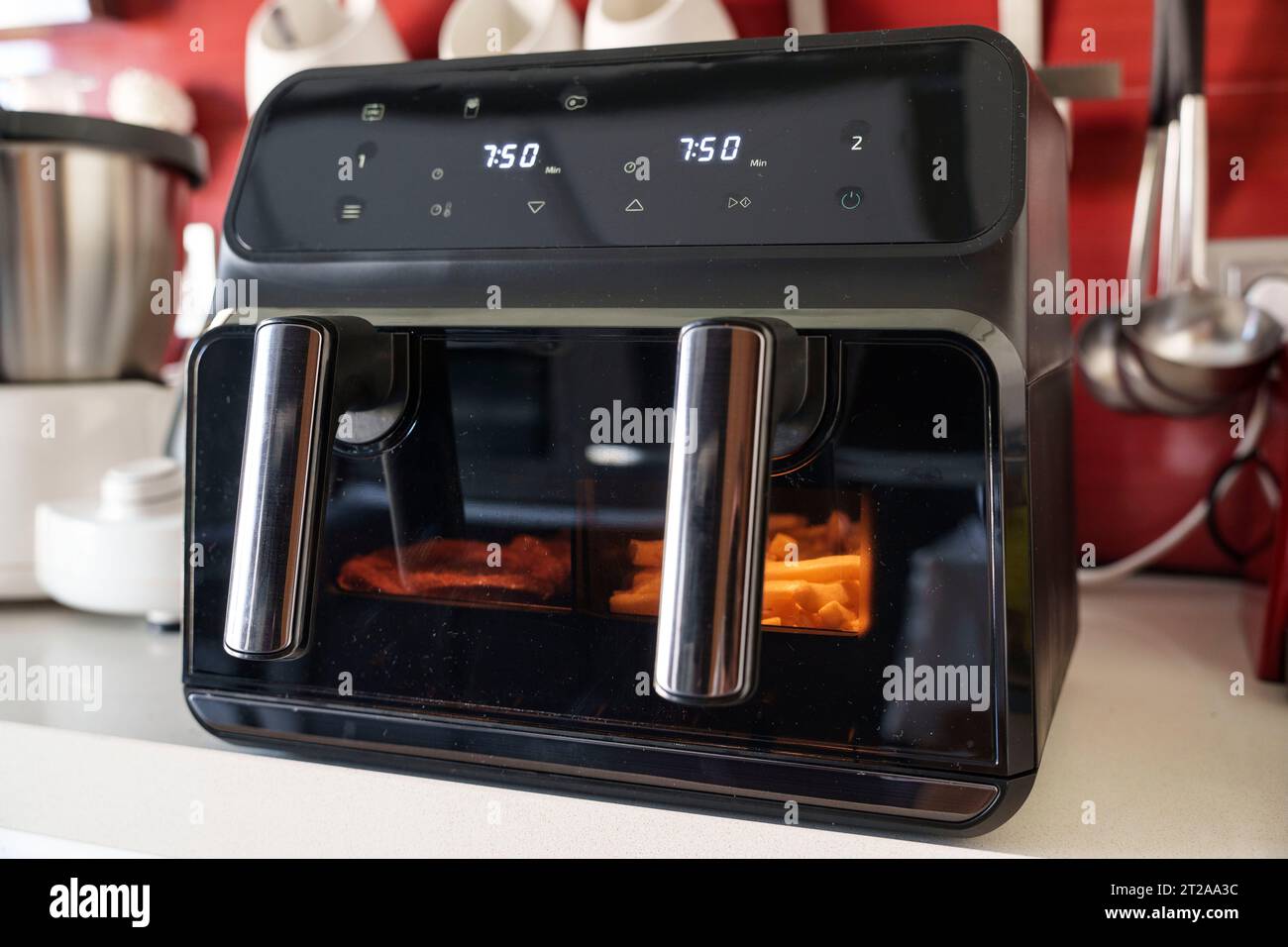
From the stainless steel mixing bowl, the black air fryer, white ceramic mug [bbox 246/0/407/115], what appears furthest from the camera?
white ceramic mug [bbox 246/0/407/115]

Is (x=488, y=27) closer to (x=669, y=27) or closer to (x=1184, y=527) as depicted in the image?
(x=669, y=27)

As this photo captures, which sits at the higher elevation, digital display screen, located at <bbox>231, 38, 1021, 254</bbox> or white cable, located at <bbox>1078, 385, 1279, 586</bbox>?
digital display screen, located at <bbox>231, 38, 1021, 254</bbox>

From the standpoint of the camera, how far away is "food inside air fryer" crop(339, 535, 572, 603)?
1.43 feet

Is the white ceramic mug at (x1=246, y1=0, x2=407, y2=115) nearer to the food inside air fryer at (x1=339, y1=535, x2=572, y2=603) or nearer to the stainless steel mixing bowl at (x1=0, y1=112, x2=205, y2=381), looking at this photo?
the stainless steel mixing bowl at (x1=0, y1=112, x2=205, y2=381)

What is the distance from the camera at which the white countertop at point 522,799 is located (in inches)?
15.9

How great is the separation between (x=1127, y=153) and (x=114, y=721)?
73cm

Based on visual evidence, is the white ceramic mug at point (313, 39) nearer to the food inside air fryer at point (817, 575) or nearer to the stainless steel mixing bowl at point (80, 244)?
the stainless steel mixing bowl at point (80, 244)

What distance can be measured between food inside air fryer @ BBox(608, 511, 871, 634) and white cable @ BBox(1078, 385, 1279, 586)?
44cm

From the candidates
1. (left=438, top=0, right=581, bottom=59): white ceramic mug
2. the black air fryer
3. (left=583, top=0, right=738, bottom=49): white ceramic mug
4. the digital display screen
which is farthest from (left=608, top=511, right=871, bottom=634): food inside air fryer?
(left=438, top=0, right=581, bottom=59): white ceramic mug

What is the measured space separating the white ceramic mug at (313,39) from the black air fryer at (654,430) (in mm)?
361

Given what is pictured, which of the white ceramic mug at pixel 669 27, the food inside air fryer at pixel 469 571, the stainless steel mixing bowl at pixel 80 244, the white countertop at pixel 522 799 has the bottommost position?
the white countertop at pixel 522 799

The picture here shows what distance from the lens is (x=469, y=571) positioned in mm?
449

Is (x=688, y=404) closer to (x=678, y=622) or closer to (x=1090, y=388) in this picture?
(x=678, y=622)

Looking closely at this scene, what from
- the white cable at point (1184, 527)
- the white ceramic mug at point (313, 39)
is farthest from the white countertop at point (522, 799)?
the white ceramic mug at point (313, 39)
